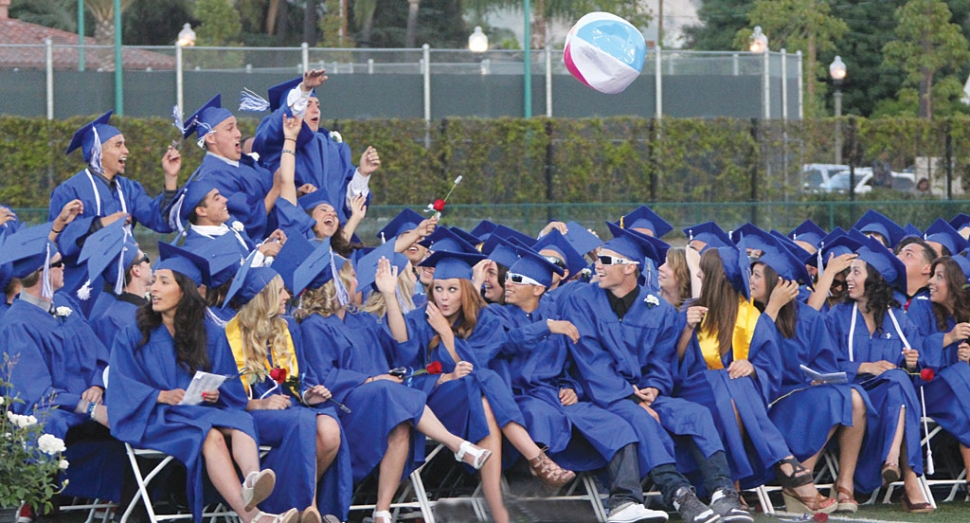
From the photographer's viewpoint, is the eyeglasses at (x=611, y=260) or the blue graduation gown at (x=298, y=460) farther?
the eyeglasses at (x=611, y=260)

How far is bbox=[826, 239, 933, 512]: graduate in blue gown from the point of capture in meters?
7.91

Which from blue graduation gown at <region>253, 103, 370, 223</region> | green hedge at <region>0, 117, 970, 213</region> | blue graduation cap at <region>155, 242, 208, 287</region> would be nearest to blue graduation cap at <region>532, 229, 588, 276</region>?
blue graduation gown at <region>253, 103, 370, 223</region>

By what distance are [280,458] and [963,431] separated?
382cm

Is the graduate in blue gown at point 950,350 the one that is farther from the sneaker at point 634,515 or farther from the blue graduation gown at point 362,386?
the blue graduation gown at point 362,386

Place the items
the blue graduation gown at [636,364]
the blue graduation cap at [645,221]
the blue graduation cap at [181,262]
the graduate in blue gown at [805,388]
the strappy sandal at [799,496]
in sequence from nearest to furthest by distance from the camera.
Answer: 1. the blue graduation cap at [181,262]
2. the blue graduation gown at [636,364]
3. the strappy sandal at [799,496]
4. the graduate in blue gown at [805,388]
5. the blue graduation cap at [645,221]

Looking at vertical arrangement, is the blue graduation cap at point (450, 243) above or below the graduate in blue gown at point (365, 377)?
above

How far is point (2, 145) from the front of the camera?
69.1 ft

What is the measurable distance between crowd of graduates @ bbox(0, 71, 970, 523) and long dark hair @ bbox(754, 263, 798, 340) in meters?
0.01

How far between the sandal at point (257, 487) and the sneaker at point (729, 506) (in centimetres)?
223

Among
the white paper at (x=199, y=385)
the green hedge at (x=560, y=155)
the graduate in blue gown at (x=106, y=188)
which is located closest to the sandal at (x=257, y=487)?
the white paper at (x=199, y=385)

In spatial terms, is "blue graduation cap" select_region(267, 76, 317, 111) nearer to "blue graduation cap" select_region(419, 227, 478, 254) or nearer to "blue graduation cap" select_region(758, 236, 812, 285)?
"blue graduation cap" select_region(419, 227, 478, 254)

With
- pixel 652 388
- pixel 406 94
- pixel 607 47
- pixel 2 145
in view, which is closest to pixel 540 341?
pixel 652 388

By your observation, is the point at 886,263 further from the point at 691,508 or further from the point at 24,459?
the point at 24,459

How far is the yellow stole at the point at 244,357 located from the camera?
22.7 feet
